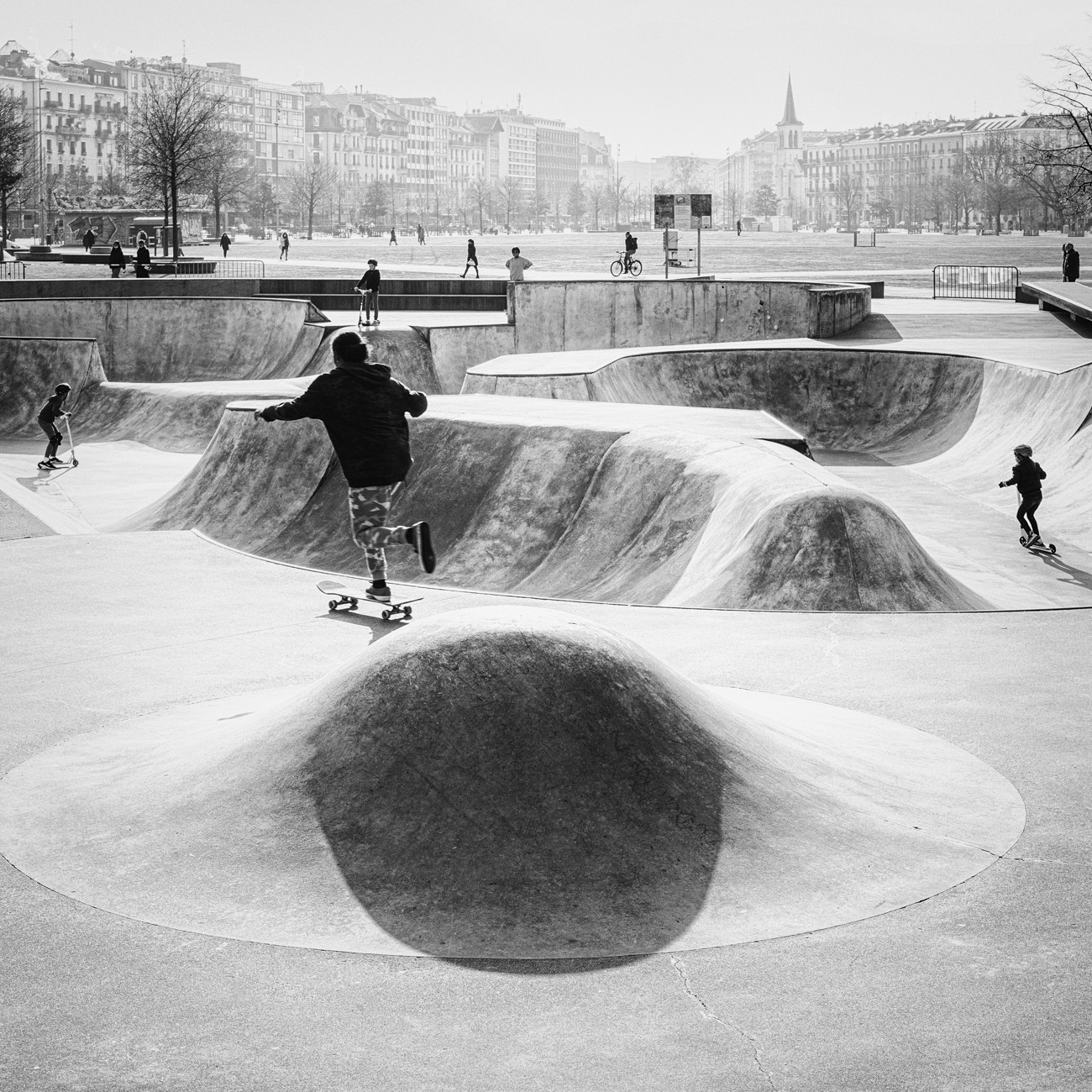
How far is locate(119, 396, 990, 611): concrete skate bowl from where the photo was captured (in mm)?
9539

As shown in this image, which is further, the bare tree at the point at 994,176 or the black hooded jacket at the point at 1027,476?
the bare tree at the point at 994,176

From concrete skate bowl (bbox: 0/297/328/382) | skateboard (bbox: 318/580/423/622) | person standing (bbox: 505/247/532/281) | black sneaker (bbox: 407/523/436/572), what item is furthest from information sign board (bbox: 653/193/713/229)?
black sneaker (bbox: 407/523/436/572)

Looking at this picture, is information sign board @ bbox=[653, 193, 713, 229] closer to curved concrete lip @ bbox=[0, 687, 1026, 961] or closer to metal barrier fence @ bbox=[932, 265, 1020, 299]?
metal barrier fence @ bbox=[932, 265, 1020, 299]

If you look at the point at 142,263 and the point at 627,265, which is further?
the point at 627,265

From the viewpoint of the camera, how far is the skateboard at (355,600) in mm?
7770

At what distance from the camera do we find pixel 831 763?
5.02 metres

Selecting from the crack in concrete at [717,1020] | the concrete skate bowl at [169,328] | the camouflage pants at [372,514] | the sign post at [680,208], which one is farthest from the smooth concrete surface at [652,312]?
the crack in concrete at [717,1020]

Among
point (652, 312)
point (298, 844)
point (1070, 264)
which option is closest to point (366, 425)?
point (298, 844)

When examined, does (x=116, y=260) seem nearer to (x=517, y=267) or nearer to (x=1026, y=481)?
(x=517, y=267)

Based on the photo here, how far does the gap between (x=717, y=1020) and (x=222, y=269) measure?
51684 millimetres

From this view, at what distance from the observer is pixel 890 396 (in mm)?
23406

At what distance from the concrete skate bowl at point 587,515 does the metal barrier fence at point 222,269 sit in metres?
31.8

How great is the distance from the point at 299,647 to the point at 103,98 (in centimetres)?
16440

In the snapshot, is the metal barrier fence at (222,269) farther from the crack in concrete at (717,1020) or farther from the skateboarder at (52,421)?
the crack in concrete at (717,1020)
